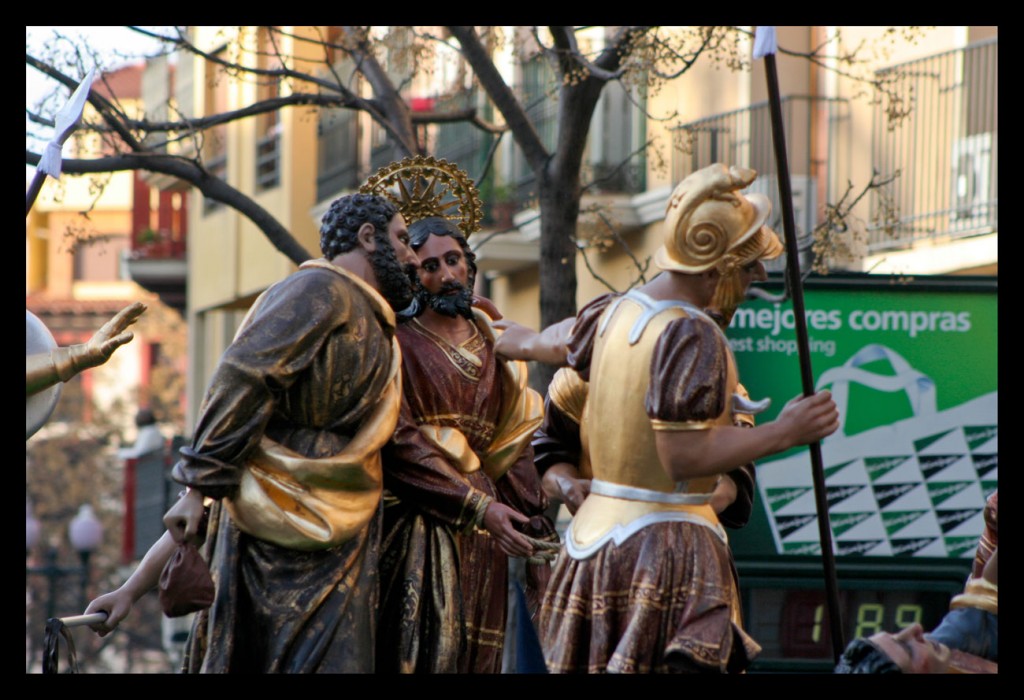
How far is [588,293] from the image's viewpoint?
18.9 meters

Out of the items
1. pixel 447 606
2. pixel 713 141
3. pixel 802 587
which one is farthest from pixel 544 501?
pixel 713 141

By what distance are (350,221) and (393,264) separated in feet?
0.60

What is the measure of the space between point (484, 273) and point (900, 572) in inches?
418

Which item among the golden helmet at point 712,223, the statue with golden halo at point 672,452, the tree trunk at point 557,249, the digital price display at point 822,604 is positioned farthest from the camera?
the digital price display at point 822,604

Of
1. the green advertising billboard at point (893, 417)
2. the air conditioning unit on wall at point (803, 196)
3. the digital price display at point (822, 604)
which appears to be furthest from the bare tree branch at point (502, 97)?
the air conditioning unit on wall at point (803, 196)

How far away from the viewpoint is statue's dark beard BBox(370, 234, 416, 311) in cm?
651

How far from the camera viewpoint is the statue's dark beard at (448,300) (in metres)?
7.07

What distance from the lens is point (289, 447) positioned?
20.3 ft

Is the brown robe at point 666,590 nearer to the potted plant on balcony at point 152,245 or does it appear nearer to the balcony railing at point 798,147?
the balcony railing at point 798,147

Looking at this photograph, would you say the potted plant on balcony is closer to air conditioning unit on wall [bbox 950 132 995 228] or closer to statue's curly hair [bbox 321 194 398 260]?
air conditioning unit on wall [bbox 950 132 995 228]

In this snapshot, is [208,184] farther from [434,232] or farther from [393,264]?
[393,264]

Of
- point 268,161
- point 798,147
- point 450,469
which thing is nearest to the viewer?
point 450,469

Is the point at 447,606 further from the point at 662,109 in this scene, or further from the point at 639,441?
the point at 662,109

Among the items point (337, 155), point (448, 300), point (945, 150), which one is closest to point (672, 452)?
point (448, 300)
